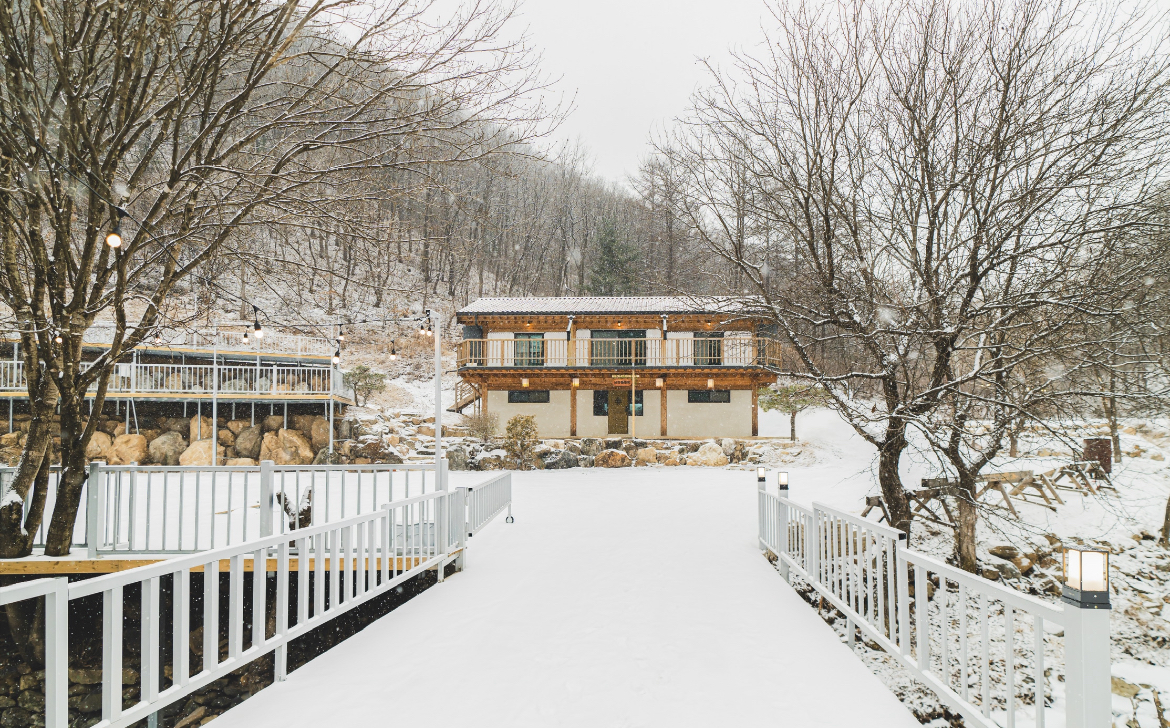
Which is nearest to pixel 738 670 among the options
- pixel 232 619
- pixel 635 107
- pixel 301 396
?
pixel 232 619

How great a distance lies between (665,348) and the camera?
763 inches

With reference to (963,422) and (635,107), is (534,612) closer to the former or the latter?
(963,422)

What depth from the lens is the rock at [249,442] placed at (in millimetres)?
15484

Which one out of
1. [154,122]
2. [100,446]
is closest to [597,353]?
[100,446]

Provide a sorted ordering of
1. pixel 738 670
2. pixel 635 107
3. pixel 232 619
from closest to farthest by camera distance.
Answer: pixel 232 619, pixel 738 670, pixel 635 107

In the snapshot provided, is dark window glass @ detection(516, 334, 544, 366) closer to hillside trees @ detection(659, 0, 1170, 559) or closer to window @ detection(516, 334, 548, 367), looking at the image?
window @ detection(516, 334, 548, 367)

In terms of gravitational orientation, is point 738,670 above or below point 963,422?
below

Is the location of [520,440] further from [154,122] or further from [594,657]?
[594,657]

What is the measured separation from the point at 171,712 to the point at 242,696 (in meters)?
0.57

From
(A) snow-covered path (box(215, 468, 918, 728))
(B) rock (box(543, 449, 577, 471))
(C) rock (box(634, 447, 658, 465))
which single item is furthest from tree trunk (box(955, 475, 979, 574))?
(B) rock (box(543, 449, 577, 471))

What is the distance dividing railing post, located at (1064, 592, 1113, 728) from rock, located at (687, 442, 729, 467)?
13659 millimetres

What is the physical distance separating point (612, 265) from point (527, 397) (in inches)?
485

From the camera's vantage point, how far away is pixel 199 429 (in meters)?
15.1

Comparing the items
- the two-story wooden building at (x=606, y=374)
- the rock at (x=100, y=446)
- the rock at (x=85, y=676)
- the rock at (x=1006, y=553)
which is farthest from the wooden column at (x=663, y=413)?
the rock at (x=100, y=446)
